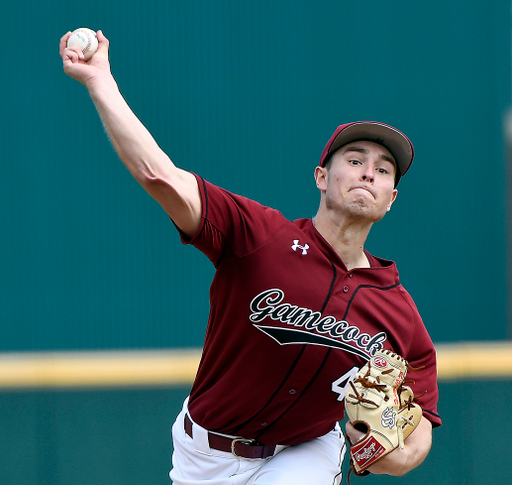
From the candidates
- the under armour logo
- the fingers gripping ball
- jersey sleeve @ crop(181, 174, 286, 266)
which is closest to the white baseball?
jersey sleeve @ crop(181, 174, 286, 266)

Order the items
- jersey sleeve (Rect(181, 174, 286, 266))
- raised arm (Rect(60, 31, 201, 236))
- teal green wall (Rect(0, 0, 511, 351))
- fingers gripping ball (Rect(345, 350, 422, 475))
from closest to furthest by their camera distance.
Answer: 1. raised arm (Rect(60, 31, 201, 236))
2. jersey sleeve (Rect(181, 174, 286, 266))
3. fingers gripping ball (Rect(345, 350, 422, 475))
4. teal green wall (Rect(0, 0, 511, 351))

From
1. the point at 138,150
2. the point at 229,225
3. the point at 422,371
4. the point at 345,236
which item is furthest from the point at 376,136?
the point at 138,150

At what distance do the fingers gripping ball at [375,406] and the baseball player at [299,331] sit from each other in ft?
0.18

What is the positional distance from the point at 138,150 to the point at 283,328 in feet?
2.58

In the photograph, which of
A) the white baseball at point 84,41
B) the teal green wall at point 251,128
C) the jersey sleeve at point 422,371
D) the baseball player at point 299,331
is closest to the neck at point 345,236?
the baseball player at point 299,331

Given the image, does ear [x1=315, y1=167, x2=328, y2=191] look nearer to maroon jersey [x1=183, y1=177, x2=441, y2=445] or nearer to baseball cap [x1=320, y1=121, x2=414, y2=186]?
baseball cap [x1=320, y1=121, x2=414, y2=186]

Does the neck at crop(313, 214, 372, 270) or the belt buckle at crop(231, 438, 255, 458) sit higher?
the neck at crop(313, 214, 372, 270)

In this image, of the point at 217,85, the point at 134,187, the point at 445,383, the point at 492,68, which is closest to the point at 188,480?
the point at 445,383

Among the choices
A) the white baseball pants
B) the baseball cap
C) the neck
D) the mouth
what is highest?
the baseball cap

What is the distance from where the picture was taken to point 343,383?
2416 mm

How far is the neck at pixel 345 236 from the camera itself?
248cm

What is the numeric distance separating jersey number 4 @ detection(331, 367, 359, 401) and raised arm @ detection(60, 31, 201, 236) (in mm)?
779

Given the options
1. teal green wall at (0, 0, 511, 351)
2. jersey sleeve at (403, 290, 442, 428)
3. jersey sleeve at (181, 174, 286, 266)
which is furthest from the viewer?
teal green wall at (0, 0, 511, 351)

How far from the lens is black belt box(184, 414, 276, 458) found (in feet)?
8.05
